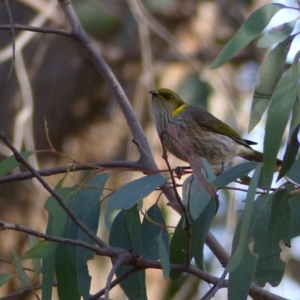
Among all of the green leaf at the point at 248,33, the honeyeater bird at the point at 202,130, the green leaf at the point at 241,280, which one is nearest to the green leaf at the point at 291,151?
the green leaf at the point at 241,280

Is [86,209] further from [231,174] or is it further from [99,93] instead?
[99,93]

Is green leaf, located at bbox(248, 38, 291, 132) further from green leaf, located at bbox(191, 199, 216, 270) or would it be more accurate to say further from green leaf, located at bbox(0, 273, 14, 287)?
green leaf, located at bbox(0, 273, 14, 287)

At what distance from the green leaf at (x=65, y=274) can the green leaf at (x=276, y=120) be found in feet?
2.61

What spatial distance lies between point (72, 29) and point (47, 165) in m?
2.58

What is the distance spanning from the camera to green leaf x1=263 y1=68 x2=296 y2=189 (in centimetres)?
193

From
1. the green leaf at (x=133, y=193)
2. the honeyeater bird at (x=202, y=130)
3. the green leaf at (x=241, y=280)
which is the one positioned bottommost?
the green leaf at (x=241, y=280)

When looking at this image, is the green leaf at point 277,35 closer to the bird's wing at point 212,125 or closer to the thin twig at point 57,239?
the thin twig at point 57,239

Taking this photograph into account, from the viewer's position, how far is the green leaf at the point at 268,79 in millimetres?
2277

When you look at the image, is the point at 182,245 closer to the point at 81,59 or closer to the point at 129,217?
the point at 129,217

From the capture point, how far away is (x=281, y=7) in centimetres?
230

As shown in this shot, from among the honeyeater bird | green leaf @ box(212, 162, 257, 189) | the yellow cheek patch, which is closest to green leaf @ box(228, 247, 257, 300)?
green leaf @ box(212, 162, 257, 189)

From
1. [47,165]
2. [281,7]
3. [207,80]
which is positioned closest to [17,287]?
[47,165]

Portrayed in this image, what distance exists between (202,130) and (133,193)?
1.81 m

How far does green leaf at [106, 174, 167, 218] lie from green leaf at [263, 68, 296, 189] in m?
0.35
